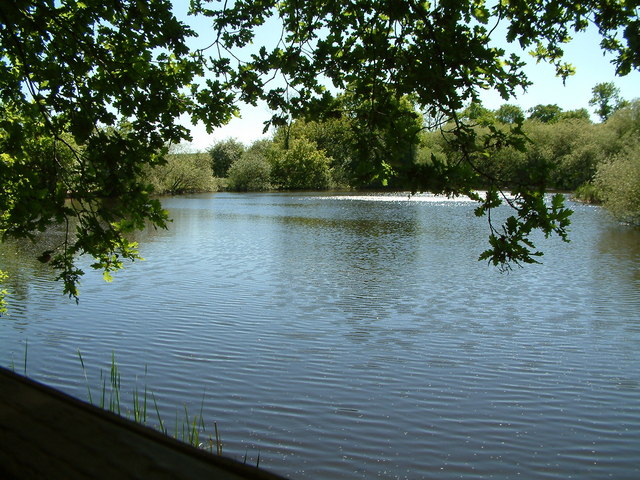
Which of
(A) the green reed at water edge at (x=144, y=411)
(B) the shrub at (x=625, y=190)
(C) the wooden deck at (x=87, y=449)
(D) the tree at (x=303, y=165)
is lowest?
(A) the green reed at water edge at (x=144, y=411)

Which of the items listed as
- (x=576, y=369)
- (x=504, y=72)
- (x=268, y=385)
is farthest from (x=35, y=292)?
(x=504, y=72)

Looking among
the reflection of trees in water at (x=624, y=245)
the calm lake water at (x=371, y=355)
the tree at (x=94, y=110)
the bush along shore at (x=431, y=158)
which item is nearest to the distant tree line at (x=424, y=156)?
the bush along shore at (x=431, y=158)

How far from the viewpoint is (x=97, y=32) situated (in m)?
5.08

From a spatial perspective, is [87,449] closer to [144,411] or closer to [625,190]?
[144,411]

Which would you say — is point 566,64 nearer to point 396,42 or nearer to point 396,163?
point 396,42

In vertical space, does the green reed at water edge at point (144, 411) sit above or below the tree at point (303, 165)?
below

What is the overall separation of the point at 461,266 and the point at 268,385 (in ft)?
30.7

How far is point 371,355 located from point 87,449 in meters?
6.66

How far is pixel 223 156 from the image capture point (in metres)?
83.2

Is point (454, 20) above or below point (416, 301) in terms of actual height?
above

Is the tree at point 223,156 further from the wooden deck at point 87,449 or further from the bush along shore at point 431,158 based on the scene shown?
the wooden deck at point 87,449

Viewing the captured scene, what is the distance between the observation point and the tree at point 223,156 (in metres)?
83.2

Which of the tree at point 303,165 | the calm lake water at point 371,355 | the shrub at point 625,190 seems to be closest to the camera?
the calm lake water at point 371,355

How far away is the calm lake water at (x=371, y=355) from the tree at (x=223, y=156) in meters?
68.5
